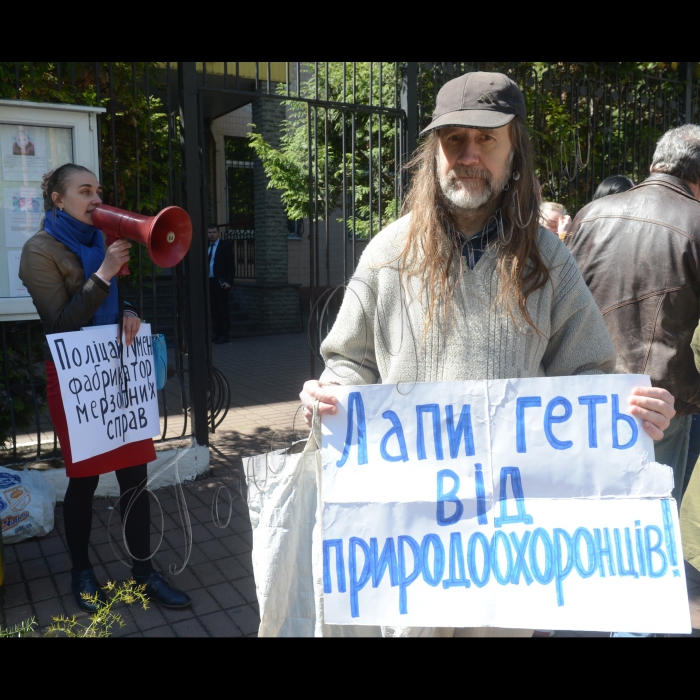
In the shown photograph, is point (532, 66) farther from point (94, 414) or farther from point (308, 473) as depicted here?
point (308, 473)

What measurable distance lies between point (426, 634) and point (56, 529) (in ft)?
10.3

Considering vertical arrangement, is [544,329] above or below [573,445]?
above

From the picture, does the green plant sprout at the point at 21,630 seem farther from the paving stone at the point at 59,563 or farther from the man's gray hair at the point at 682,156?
the man's gray hair at the point at 682,156

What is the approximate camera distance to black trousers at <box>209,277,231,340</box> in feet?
37.5

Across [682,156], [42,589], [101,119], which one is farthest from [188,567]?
[682,156]

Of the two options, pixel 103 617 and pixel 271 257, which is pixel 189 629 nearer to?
pixel 103 617

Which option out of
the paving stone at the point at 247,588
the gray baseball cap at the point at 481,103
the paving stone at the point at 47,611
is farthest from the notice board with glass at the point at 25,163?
the gray baseball cap at the point at 481,103

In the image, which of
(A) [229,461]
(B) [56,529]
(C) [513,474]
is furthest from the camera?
(A) [229,461]

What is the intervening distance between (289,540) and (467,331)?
686 mm

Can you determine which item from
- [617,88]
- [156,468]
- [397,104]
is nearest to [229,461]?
[156,468]

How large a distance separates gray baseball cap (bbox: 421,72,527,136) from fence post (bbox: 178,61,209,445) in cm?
326

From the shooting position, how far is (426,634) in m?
1.77

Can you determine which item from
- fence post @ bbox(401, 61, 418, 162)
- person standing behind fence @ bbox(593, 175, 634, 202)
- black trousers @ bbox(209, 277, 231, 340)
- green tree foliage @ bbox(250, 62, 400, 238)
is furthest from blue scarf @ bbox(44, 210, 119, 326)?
black trousers @ bbox(209, 277, 231, 340)

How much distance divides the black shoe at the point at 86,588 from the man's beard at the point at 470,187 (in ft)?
8.23
